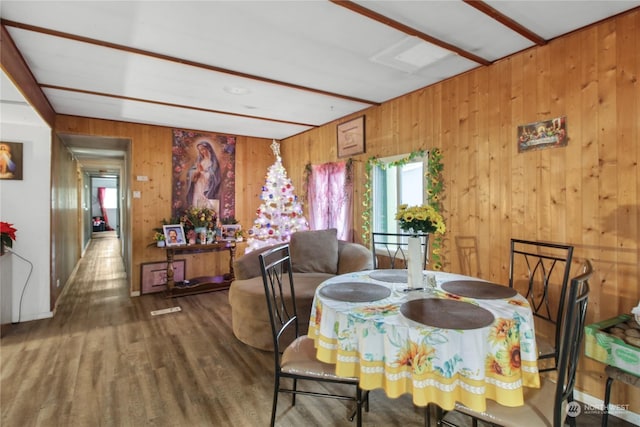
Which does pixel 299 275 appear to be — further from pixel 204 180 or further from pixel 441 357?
pixel 204 180

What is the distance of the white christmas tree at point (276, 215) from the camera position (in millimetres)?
5012

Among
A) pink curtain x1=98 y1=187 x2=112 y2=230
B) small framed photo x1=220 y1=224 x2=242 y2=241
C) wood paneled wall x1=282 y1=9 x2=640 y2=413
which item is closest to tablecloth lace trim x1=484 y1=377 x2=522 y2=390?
wood paneled wall x1=282 y1=9 x2=640 y2=413

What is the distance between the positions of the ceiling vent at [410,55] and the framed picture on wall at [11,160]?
4003 mm

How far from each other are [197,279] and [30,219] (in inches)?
90.3

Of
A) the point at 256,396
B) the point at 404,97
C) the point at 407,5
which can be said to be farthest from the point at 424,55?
the point at 256,396

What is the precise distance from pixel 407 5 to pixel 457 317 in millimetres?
1820

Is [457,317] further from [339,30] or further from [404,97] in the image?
[404,97]

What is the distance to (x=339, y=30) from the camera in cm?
226

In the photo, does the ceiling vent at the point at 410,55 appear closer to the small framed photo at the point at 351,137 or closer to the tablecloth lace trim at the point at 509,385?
the small framed photo at the point at 351,137

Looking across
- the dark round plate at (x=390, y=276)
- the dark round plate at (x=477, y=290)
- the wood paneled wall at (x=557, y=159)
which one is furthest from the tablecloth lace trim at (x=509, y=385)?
the wood paneled wall at (x=557, y=159)

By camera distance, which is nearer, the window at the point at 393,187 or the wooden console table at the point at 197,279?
the window at the point at 393,187

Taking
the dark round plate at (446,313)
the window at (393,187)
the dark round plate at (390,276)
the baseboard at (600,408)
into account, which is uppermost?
the window at (393,187)

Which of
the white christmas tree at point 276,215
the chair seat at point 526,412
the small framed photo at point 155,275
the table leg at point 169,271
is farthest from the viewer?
the white christmas tree at point 276,215

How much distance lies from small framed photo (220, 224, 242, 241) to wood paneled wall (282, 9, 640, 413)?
3343 millimetres
